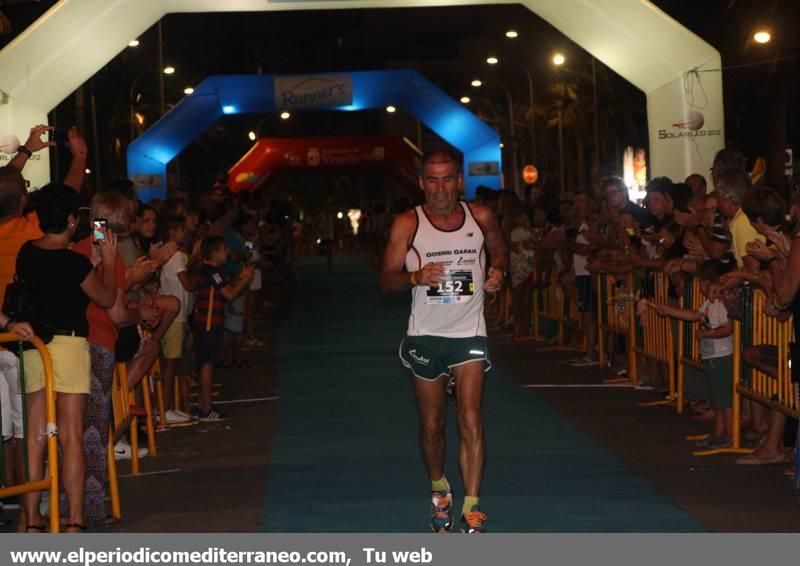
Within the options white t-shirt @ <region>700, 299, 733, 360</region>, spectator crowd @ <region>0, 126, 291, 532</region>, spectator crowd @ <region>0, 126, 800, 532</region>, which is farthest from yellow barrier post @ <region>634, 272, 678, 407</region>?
spectator crowd @ <region>0, 126, 291, 532</region>

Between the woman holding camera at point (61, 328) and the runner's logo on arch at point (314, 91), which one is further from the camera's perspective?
the runner's logo on arch at point (314, 91)

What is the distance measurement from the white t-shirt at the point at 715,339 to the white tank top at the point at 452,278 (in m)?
3.56

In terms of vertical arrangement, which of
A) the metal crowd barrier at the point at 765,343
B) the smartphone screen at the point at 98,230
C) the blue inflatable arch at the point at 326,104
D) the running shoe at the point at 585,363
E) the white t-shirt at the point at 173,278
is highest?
the blue inflatable arch at the point at 326,104

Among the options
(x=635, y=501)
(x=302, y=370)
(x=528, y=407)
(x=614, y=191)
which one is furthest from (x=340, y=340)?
(x=635, y=501)

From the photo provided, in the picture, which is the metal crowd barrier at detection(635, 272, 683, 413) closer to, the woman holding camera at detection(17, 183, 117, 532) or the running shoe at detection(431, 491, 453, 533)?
the running shoe at detection(431, 491, 453, 533)

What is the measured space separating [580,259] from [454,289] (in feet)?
30.6

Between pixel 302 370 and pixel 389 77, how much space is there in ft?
54.4

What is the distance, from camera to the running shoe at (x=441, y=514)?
25.8 feet

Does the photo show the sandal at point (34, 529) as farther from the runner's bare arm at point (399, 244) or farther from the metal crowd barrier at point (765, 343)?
the metal crowd barrier at point (765, 343)

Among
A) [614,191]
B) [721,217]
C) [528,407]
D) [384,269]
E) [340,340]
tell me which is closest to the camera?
[384,269]

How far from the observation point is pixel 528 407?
13.3 metres

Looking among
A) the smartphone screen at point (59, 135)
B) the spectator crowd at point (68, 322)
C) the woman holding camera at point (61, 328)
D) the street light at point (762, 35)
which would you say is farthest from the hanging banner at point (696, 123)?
the street light at point (762, 35)

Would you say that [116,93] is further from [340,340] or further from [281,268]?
[340,340]

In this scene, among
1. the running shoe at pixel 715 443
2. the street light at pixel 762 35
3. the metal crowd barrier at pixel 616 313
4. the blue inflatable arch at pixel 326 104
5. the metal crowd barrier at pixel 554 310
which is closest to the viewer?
the running shoe at pixel 715 443
